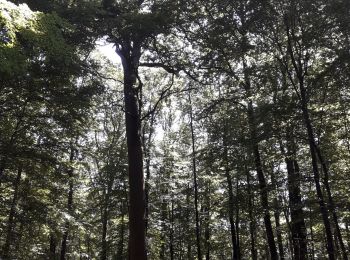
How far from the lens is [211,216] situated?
21188 millimetres

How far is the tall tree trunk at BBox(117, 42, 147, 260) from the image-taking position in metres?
11.6

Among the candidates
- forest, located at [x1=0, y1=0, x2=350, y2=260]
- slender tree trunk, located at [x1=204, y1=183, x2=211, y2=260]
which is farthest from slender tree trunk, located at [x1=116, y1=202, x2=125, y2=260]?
slender tree trunk, located at [x1=204, y1=183, x2=211, y2=260]

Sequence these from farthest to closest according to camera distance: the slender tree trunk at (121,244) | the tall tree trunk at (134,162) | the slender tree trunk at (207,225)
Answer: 1. the slender tree trunk at (207,225)
2. the slender tree trunk at (121,244)
3. the tall tree trunk at (134,162)

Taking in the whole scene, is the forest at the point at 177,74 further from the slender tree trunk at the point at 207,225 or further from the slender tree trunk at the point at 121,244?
the slender tree trunk at the point at 207,225

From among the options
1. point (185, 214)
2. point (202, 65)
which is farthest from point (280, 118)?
point (185, 214)

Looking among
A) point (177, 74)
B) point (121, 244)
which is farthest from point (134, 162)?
point (121, 244)

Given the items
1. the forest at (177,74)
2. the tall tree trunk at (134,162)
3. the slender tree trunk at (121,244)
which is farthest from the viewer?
the slender tree trunk at (121,244)

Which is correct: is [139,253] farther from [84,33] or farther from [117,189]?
[84,33]

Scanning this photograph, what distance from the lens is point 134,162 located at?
1247cm

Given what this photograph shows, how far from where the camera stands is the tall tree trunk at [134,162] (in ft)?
37.9

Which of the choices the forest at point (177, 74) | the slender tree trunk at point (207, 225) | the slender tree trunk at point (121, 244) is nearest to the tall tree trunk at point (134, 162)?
the forest at point (177, 74)

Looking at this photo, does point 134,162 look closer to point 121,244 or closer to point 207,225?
point 121,244

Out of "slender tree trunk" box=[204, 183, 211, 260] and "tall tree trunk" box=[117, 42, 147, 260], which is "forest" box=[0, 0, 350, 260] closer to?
"tall tree trunk" box=[117, 42, 147, 260]

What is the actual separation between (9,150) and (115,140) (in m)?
11.9
